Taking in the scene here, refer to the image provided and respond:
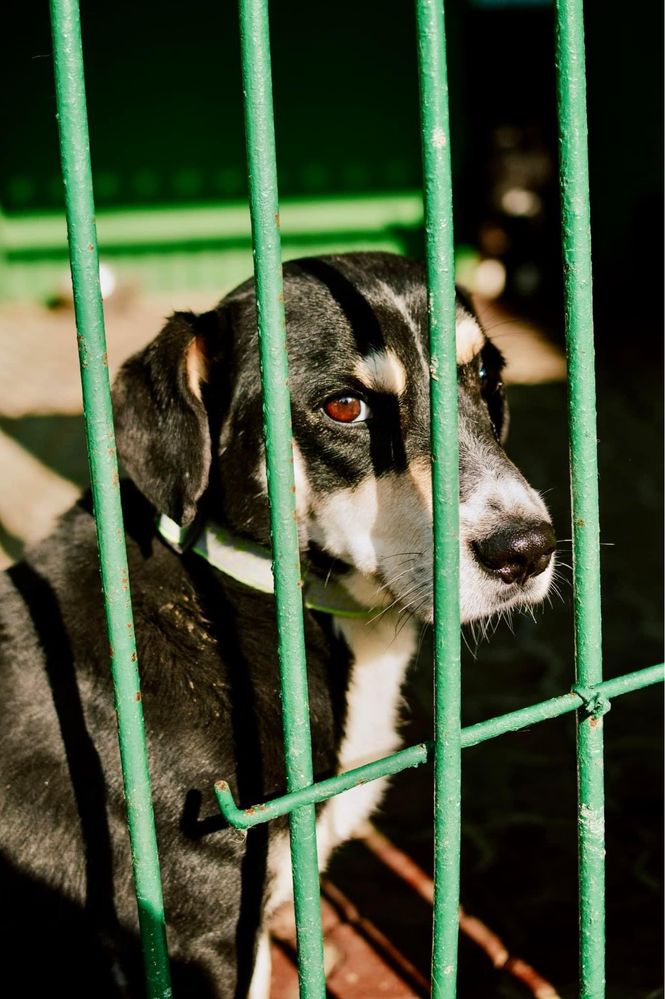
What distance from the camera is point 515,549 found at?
2.23m

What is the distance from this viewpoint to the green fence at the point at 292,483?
1.49m

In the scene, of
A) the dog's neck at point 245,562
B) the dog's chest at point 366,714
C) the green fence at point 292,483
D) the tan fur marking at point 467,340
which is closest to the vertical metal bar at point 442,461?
the green fence at point 292,483

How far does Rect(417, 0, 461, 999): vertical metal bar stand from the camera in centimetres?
150

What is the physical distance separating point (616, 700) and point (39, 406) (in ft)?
18.6

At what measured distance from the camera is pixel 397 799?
12.4ft

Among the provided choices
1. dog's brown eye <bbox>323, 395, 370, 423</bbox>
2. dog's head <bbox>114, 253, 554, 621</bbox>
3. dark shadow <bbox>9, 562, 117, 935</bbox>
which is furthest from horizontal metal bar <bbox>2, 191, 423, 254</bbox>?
dark shadow <bbox>9, 562, 117, 935</bbox>

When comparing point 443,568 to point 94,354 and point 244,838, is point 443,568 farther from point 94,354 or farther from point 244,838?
point 244,838

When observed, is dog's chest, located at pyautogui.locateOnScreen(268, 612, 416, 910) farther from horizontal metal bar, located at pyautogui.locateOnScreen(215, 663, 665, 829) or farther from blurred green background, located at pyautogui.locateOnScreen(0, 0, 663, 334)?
blurred green background, located at pyautogui.locateOnScreen(0, 0, 663, 334)

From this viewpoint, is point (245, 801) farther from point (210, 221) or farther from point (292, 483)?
point (210, 221)

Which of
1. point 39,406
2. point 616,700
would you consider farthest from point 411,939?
point 39,406

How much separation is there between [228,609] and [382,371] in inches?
28.0

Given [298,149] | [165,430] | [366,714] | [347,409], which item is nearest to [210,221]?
[298,149]

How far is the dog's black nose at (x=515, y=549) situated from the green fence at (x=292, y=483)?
1.51 feet

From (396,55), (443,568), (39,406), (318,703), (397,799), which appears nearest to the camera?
(443,568)
